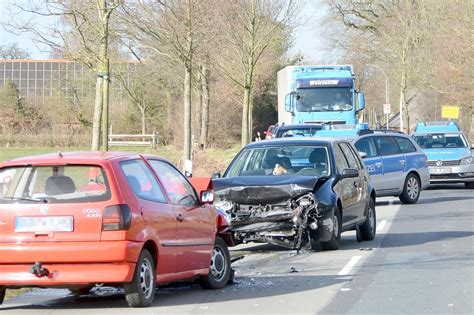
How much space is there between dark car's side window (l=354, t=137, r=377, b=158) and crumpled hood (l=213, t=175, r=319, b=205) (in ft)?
28.9

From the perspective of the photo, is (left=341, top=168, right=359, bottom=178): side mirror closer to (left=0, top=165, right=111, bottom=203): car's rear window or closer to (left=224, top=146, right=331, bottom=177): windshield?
(left=224, top=146, right=331, bottom=177): windshield

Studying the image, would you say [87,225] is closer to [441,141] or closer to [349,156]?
[349,156]

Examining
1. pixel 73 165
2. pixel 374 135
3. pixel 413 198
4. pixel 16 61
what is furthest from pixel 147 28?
pixel 16 61

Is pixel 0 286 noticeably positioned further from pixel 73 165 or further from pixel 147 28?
pixel 147 28

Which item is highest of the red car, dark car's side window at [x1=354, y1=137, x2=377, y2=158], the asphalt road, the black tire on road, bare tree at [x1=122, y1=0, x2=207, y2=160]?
bare tree at [x1=122, y1=0, x2=207, y2=160]

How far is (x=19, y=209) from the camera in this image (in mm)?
8508

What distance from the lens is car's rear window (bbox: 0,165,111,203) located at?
8.53m

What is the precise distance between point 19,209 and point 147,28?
15.5 metres

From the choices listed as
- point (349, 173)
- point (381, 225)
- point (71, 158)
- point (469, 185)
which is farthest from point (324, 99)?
point (71, 158)

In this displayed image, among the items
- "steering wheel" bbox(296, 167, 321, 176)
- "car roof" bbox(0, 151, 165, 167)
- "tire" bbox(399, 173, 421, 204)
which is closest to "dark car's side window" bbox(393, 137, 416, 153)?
"tire" bbox(399, 173, 421, 204)

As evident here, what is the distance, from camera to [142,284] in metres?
8.71

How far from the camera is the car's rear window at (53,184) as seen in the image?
853cm

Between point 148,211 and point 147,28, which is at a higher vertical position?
point 147,28

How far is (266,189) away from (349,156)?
2582 mm
